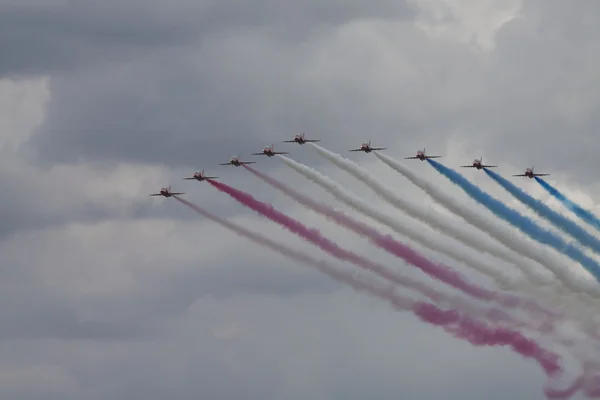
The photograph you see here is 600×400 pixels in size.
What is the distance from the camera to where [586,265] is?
148m

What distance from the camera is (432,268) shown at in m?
146

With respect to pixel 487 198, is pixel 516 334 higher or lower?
lower

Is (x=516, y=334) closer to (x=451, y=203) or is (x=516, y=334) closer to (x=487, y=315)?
(x=487, y=315)

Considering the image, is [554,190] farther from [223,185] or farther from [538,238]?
[223,185]

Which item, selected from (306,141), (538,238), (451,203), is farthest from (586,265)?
(306,141)

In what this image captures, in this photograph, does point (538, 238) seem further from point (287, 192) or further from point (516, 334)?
point (287, 192)

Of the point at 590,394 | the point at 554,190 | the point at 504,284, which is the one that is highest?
the point at 554,190

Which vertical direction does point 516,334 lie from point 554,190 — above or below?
below

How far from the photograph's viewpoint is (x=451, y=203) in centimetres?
14912

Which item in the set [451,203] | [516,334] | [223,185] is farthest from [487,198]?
[223,185]

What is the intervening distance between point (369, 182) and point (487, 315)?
1882 cm

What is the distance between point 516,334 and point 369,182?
2237 cm

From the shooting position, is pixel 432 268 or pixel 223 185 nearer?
pixel 432 268

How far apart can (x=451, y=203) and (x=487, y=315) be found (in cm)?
1249
